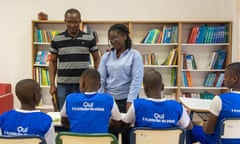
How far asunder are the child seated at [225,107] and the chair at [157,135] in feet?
1.19

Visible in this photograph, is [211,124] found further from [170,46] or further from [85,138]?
[170,46]

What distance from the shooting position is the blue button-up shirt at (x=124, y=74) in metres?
2.63

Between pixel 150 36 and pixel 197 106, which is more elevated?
pixel 150 36

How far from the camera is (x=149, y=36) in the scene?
4.87m

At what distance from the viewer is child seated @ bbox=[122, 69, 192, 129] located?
1.93 meters

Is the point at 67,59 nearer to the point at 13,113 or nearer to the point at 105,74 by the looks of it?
the point at 105,74

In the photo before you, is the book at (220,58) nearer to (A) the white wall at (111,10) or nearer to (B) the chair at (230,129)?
(A) the white wall at (111,10)

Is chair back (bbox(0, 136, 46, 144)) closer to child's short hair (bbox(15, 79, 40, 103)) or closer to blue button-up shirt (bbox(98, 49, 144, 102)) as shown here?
child's short hair (bbox(15, 79, 40, 103))

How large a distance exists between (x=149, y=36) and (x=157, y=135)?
3181mm

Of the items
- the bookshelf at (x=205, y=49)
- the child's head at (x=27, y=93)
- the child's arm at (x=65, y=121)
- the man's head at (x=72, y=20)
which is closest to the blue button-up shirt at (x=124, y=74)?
the man's head at (x=72, y=20)

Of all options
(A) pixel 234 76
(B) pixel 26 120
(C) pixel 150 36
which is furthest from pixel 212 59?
(B) pixel 26 120

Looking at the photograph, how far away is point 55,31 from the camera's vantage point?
501cm

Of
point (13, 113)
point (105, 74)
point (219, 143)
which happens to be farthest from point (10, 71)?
point (219, 143)

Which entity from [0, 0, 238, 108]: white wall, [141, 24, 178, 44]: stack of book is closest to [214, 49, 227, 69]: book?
[0, 0, 238, 108]: white wall
